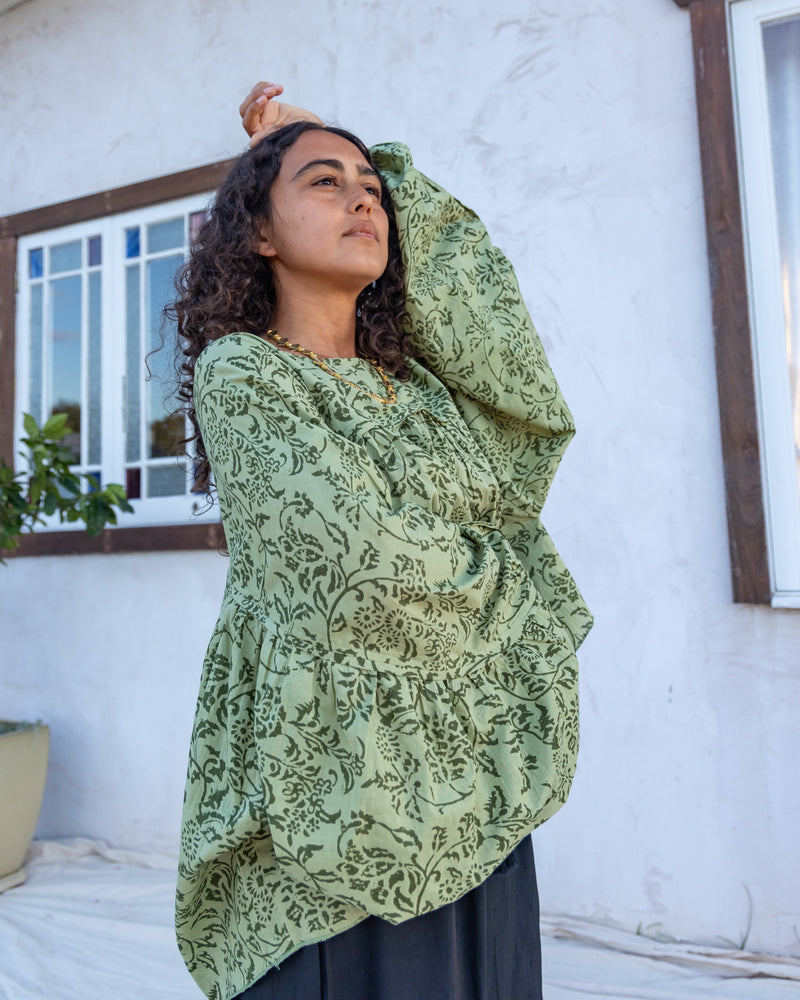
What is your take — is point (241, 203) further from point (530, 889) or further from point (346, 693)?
point (530, 889)

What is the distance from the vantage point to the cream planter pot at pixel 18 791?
2977mm

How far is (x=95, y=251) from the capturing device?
3.62 m

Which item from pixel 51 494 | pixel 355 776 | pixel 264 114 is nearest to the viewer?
pixel 355 776

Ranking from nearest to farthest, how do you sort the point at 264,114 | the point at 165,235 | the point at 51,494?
the point at 264,114, the point at 51,494, the point at 165,235

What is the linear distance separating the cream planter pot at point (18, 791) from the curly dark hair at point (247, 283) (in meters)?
2.03

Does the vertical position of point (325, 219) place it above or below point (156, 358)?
below

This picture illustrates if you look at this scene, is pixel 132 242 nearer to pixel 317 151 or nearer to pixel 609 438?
pixel 609 438

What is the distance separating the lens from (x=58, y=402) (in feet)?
12.2

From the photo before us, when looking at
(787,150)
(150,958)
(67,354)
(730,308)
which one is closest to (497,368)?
(730,308)

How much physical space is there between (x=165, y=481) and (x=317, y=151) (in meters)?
2.24

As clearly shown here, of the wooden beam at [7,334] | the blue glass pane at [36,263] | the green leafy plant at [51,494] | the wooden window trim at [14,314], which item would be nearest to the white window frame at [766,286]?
the wooden window trim at [14,314]

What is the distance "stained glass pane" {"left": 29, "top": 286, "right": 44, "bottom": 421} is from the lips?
2839 millimetres

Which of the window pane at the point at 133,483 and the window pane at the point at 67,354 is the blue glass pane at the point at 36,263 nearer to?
the window pane at the point at 67,354

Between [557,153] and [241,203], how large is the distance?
1.58 m
